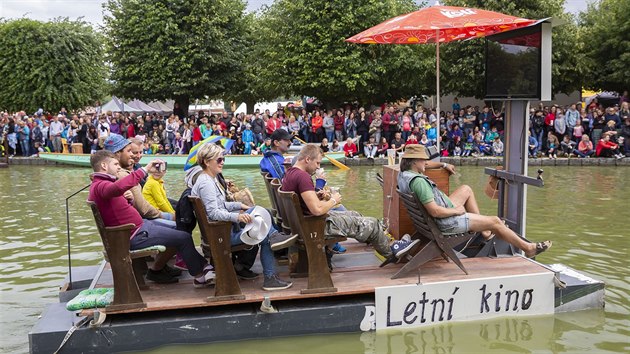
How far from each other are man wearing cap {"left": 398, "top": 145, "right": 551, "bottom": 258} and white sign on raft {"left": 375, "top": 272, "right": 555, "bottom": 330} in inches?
19.8

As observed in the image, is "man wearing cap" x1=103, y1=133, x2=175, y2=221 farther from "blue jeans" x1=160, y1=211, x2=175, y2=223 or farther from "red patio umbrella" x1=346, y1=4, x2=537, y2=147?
"red patio umbrella" x1=346, y1=4, x2=537, y2=147

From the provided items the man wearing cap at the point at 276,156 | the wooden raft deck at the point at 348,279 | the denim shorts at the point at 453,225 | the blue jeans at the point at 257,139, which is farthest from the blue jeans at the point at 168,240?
the blue jeans at the point at 257,139

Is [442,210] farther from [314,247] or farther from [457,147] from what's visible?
[457,147]

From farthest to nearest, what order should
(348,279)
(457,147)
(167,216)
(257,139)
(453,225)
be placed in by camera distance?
1. (257,139)
2. (457,147)
3. (167,216)
4. (453,225)
5. (348,279)

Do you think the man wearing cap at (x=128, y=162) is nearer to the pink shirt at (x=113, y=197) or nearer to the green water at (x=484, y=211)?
the pink shirt at (x=113, y=197)

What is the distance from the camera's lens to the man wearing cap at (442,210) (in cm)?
620

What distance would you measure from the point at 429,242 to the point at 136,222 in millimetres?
2761

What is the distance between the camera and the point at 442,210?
20.2 ft

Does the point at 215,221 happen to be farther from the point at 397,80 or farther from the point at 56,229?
the point at 397,80

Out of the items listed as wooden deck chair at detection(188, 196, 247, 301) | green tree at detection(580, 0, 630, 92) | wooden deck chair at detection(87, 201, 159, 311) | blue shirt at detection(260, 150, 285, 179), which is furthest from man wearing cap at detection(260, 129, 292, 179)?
green tree at detection(580, 0, 630, 92)

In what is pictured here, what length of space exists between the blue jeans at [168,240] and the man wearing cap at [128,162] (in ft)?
1.55

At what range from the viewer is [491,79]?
7379 millimetres

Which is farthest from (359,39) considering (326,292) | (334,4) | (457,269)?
(334,4)

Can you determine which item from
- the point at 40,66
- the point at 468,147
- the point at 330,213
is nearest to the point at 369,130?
the point at 468,147
